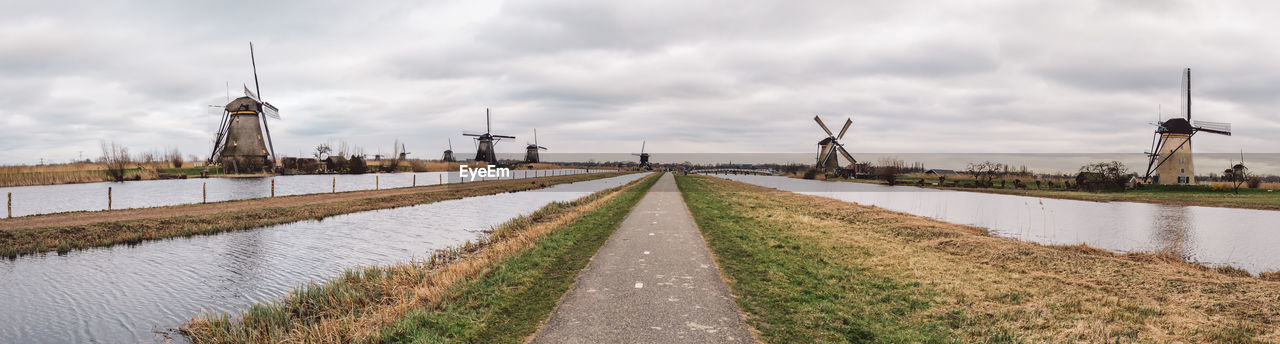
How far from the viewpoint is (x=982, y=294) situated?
31.5 feet

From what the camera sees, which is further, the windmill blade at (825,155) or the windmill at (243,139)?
the windmill blade at (825,155)

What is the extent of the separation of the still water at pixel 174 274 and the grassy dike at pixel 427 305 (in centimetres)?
176

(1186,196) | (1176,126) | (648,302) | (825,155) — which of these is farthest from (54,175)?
(825,155)

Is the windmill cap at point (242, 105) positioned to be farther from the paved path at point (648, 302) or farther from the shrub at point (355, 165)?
the paved path at point (648, 302)

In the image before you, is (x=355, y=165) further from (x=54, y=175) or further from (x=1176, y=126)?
(x=1176, y=126)

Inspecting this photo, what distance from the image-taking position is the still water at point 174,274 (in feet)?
33.5

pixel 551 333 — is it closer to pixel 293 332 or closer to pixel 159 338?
pixel 293 332

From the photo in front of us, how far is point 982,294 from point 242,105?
108m

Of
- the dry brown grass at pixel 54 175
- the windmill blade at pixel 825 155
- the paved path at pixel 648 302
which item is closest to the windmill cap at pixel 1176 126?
the windmill blade at pixel 825 155

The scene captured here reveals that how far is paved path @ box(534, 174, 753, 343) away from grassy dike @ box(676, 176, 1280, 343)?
521mm

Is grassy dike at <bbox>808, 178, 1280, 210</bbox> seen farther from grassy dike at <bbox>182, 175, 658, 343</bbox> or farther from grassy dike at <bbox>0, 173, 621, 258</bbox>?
grassy dike at <bbox>0, 173, 621, 258</bbox>

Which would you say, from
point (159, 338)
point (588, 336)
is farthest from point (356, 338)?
point (159, 338)

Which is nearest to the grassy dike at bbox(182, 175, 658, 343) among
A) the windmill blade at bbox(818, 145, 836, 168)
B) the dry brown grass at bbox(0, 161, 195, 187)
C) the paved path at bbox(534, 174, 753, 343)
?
the paved path at bbox(534, 174, 753, 343)

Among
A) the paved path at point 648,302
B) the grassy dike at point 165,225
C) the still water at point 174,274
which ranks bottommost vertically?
the still water at point 174,274
